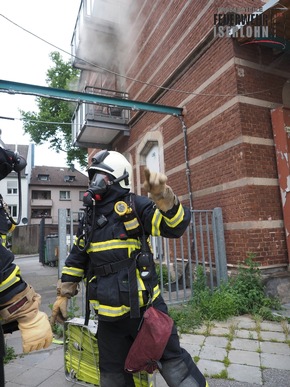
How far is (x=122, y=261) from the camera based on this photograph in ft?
6.46

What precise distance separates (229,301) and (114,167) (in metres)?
3.33

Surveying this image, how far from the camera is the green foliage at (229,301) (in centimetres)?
429

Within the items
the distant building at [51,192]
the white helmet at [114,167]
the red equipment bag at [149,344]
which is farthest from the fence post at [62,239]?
the distant building at [51,192]

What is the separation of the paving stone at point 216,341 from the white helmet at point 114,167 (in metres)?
2.44

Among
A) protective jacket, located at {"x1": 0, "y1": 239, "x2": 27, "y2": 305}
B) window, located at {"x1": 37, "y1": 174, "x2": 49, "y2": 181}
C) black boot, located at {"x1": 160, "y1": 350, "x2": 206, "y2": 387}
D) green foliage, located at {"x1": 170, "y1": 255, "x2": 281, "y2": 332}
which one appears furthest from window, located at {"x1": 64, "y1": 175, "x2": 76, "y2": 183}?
black boot, located at {"x1": 160, "y1": 350, "x2": 206, "y2": 387}

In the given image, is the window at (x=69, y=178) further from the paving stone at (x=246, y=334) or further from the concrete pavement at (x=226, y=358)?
the paving stone at (x=246, y=334)

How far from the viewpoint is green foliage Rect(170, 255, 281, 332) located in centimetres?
429

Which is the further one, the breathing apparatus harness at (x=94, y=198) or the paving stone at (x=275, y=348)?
the paving stone at (x=275, y=348)

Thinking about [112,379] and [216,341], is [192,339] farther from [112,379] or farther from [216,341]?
[112,379]

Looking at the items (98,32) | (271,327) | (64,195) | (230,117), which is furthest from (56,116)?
(64,195)

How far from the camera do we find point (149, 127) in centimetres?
867

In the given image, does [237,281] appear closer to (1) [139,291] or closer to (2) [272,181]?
(2) [272,181]

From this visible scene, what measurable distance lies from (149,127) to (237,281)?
5.30 meters

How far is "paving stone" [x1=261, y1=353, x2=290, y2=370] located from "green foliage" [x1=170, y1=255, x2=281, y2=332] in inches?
43.6
